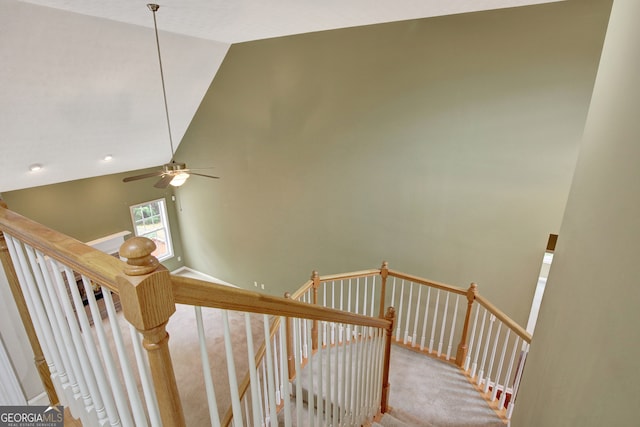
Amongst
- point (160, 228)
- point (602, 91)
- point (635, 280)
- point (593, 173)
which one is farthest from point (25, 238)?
point (160, 228)

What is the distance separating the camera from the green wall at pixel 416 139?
10.6ft

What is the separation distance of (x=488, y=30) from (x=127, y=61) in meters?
4.35

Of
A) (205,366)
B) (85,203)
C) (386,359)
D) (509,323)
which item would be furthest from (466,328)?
(85,203)

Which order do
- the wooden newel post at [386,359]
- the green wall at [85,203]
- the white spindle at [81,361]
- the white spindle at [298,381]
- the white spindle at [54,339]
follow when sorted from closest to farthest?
the white spindle at [81,361], the white spindle at [54,339], the white spindle at [298,381], the wooden newel post at [386,359], the green wall at [85,203]

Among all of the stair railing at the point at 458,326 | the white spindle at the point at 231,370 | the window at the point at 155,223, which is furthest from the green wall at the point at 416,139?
the white spindle at the point at 231,370

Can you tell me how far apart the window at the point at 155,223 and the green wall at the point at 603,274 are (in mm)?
7569

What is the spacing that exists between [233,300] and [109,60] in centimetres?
440

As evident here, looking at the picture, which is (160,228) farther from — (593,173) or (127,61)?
(593,173)

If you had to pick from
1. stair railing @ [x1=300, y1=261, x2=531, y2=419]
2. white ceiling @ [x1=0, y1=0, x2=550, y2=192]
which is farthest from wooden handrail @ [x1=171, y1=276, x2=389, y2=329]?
white ceiling @ [x1=0, y1=0, x2=550, y2=192]

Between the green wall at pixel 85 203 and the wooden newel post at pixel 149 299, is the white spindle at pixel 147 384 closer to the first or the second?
the wooden newel post at pixel 149 299

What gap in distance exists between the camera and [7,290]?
1385mm

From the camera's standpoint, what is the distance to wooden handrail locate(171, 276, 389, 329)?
0.68m

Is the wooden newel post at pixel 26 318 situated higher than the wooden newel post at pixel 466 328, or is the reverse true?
the wooden newel post at pixel 26 318

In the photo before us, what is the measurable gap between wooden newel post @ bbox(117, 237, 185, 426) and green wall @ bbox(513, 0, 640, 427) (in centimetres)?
99
